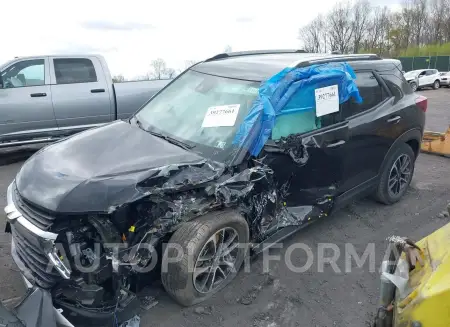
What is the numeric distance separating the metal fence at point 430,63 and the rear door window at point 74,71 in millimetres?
40761

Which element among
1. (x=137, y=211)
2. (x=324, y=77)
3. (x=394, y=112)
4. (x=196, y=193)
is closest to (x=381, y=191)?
(x=394, y=112)

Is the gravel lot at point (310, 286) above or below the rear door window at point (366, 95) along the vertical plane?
below

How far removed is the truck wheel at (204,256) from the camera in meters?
2.89

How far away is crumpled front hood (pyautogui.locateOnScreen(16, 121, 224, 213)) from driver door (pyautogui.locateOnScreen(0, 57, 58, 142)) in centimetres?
387

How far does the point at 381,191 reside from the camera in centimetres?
482

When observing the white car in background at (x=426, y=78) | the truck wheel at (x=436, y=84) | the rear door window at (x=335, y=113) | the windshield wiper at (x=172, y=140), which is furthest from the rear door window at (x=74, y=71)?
the truck wheel at (x=436, y=84)

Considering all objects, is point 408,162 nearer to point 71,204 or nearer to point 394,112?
point 394,112

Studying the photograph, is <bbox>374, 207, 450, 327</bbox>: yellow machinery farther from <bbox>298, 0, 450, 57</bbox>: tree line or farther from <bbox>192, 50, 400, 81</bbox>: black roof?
<bbox>298, 0, 450, 57</bbox>: tree line

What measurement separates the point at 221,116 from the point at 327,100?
1057 mm

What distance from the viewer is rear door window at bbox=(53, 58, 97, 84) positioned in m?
7.18

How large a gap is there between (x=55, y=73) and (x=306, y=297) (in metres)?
6.00

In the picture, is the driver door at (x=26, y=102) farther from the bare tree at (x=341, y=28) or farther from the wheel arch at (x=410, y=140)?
the bare tree at (x=341, y=28)

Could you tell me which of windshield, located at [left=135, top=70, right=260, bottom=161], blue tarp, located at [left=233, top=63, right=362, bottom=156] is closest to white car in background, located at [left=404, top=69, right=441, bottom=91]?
blue tarp, located at [left=233, top=63, right=362, bottom=156]

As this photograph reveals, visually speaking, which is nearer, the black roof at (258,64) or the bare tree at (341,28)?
the black roof at (258,64)
